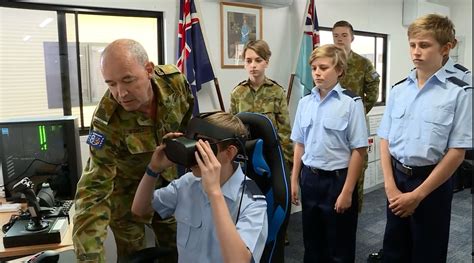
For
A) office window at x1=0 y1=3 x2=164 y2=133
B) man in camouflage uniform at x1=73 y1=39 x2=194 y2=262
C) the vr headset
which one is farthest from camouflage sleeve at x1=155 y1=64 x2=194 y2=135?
office window at x1=0 y1=3 x2=164 y2=133

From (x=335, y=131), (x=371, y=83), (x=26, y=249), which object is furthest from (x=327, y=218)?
(x=371, y=83)

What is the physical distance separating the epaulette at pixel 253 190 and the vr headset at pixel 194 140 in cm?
10

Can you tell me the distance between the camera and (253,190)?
1.26 metres

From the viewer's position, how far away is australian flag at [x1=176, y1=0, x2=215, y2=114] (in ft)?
9.52

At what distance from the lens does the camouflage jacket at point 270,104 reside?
2.95 meters

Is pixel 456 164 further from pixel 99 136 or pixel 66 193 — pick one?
pixel 66 193

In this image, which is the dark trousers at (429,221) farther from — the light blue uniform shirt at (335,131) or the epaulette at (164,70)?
the epaulette at (164,70)

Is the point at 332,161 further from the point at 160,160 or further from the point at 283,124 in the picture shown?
the point at 160,160

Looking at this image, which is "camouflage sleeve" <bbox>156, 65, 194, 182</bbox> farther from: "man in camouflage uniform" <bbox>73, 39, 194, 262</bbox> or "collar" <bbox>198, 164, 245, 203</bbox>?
"collar" <bbox>198, 164, 245, 203</bbox>

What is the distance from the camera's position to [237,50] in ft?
Answer: 10.9

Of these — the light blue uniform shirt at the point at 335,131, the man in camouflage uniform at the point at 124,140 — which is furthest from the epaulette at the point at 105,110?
the light blue uniform shirt at the point at 335,131

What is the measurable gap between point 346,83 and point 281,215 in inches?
88.5

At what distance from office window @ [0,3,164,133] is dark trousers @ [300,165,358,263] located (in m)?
1.60

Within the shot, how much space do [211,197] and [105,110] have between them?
0.57 metres
